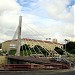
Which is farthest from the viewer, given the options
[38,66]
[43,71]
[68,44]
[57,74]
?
[68,44]

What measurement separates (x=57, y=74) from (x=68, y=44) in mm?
70989

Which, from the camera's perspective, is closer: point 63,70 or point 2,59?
point 63,70

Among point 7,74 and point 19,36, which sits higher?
point 19,36

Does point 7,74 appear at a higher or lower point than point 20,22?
lower

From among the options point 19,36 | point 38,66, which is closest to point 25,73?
point 38,66

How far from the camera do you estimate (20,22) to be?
2211 inches

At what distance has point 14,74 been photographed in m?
32.9

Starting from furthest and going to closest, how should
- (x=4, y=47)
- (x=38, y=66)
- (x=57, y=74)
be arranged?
(x=4, y=47)
(x=38, y=66)
(x=57, y=74)

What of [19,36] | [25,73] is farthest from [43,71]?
[19,36]

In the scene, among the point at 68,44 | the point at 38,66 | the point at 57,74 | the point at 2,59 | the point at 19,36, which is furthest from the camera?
the point at 68,44

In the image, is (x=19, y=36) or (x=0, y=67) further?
(x=19, y=36)

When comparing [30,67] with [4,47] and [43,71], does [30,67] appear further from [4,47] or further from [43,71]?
[4,47]

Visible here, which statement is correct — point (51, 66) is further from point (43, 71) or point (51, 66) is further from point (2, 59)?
point (2, 59)

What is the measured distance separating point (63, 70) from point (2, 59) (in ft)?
98.6
